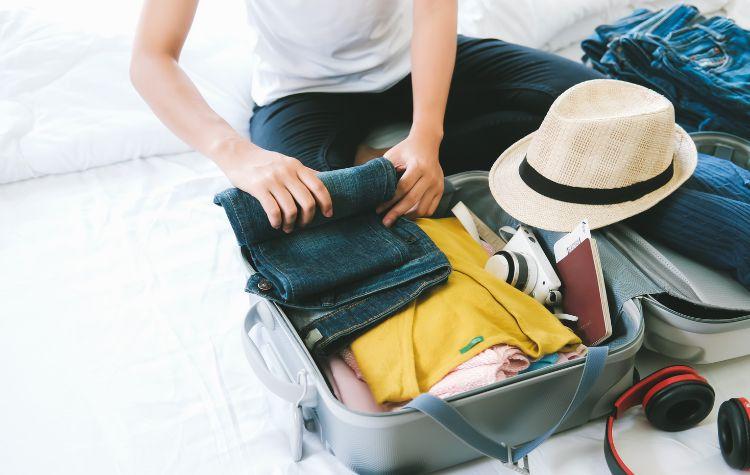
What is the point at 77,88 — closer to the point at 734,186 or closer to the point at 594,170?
the point at 594,170

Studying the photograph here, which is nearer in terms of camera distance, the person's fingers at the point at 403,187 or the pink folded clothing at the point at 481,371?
the pink folded clothing at the point at 481,371

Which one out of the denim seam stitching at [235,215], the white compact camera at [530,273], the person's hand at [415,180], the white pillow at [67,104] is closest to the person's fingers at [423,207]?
the person's hand at [415,180]

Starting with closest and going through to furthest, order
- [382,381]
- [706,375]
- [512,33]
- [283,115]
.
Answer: [382,381]
[706,375]
[283,115]
[512,33]

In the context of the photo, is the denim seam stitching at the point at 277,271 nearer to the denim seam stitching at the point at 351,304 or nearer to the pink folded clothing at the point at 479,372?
the denim seam stitching at the point at 351,304

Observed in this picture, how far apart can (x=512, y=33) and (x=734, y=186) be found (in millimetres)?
699

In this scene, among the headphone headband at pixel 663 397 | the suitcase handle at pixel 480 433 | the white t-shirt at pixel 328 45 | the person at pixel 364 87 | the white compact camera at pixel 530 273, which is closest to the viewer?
the suitcase handle at pixel 480 433

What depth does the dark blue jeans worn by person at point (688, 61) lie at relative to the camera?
1.15 m

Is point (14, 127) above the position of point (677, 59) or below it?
below

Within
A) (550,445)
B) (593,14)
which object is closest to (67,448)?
(550,445)

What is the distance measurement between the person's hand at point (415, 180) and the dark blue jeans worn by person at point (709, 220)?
285mm

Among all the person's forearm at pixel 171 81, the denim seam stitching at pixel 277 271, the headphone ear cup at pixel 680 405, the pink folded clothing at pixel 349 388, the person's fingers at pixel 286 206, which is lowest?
the headphone ear cup at pixel 680 405

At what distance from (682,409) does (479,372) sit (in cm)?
26

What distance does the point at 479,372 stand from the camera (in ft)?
2.25

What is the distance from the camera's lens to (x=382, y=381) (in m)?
0.69
